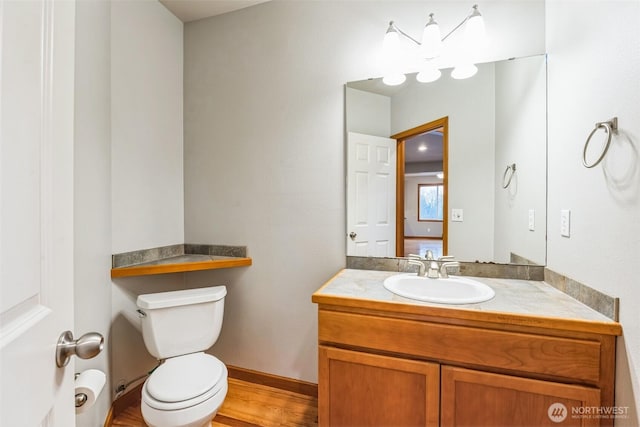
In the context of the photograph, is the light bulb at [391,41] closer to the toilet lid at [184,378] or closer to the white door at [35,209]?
the white door at [35,209]

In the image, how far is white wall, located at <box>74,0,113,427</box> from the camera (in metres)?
1.38

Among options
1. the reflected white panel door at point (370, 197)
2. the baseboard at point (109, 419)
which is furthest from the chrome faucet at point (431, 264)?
the baseboard at point (109, 419)

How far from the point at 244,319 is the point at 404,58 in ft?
6.41

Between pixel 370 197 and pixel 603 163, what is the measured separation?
3.42 ft

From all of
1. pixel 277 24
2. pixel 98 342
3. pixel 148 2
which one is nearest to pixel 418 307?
pixel 98 342

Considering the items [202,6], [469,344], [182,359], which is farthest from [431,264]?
[202,6]

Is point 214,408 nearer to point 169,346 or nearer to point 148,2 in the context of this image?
point 169,346

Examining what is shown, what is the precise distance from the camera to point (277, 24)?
1.94 meters

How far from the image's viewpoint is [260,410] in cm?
175

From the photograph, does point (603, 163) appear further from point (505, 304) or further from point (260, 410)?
point (260, 410)

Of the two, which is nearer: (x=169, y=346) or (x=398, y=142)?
(x=169, y=346)

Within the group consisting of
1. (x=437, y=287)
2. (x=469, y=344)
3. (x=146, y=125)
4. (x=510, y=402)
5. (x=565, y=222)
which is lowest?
(x=510, y=402)

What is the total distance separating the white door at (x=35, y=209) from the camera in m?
0.39

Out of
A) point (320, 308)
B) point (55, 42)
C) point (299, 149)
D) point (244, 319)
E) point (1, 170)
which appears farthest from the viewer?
point (244, 319)
